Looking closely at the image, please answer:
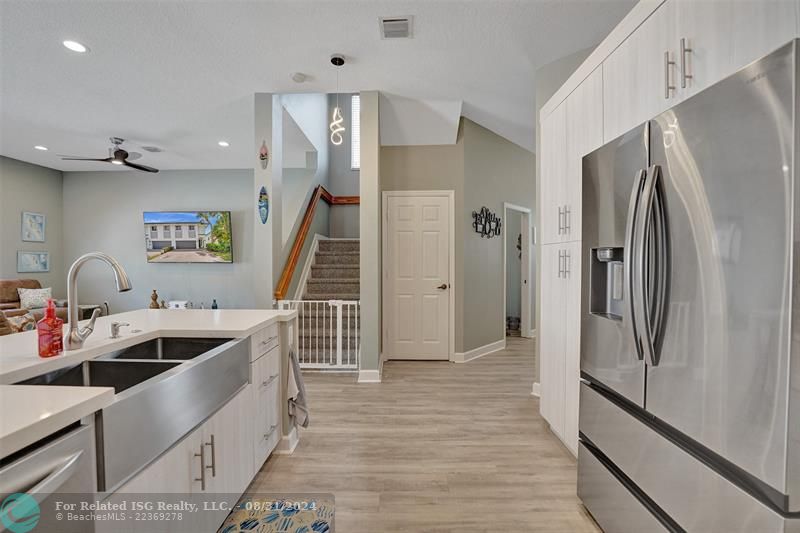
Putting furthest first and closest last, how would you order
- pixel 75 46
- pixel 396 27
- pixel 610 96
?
pixel 75 46, pixel 396 27, pixel 610 96

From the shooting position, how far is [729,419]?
40.1 inches

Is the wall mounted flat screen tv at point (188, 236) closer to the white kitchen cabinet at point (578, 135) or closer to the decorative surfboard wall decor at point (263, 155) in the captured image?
the decorative surfboard wall decor at point (263, 155)

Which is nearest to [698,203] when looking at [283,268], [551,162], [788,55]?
[788,55]

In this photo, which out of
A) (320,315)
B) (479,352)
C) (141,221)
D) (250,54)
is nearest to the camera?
(250,54)

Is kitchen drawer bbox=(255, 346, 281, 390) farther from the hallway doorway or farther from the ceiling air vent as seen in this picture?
the hallway doorway

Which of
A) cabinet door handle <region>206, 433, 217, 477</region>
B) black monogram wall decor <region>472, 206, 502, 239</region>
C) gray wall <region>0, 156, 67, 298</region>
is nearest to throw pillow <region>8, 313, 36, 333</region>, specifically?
gray wall <region>0, 156, 67, 298</region>

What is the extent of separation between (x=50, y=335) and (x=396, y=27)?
9.22 ft

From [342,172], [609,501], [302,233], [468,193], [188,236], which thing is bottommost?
[609,501]

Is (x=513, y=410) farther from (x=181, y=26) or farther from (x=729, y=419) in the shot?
(x=181, y=26)

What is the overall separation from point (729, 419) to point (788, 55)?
0.95 metres

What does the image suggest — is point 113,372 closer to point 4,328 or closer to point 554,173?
point 554,173

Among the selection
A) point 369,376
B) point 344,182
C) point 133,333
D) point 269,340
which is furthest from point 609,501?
point 344,182

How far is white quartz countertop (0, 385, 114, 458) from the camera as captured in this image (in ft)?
2.39

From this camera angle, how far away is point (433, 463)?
2.29 m
